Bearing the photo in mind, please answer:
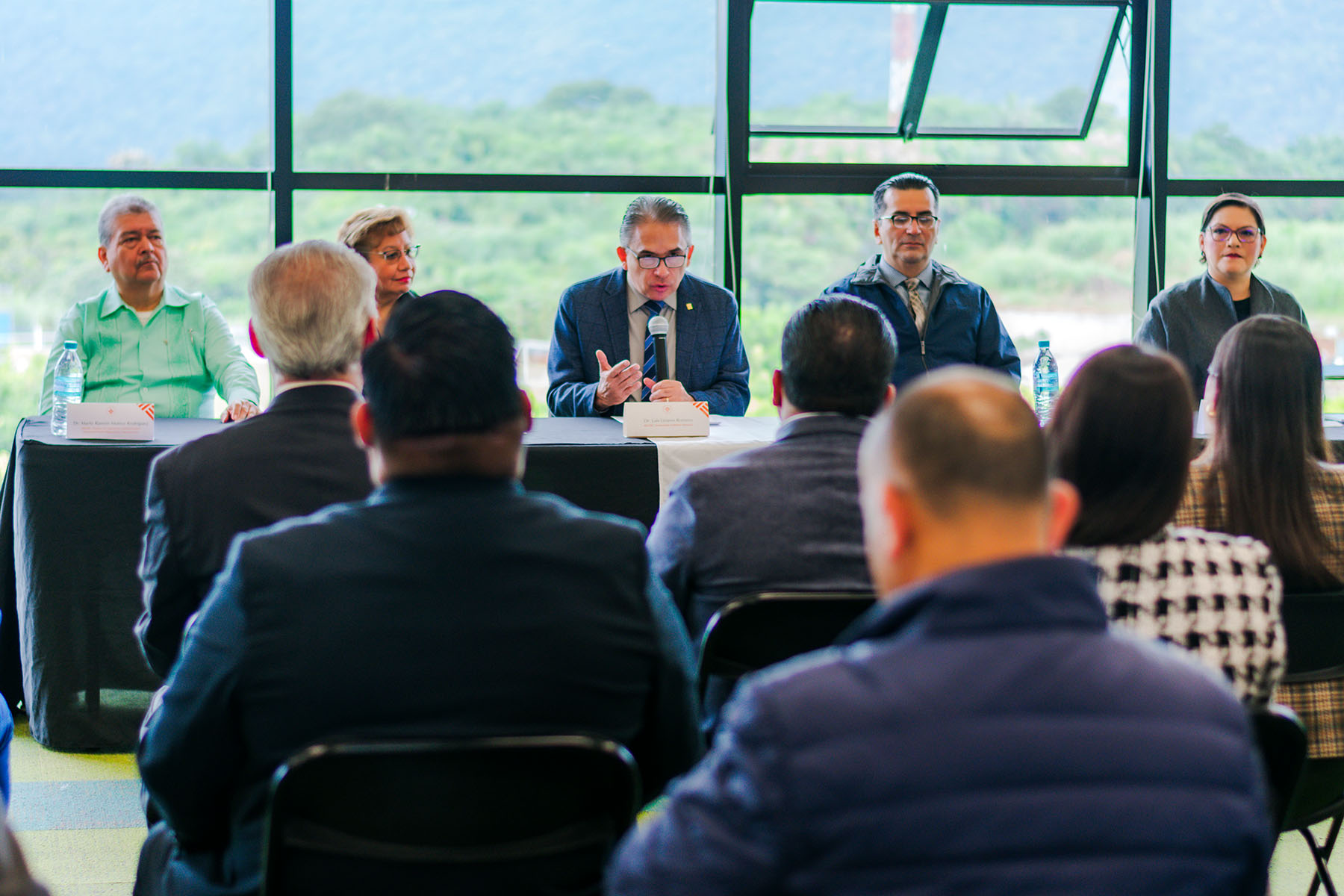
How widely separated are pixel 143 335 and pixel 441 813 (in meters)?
2.86

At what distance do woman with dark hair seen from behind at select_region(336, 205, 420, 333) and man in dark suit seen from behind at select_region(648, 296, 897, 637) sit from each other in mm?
1855

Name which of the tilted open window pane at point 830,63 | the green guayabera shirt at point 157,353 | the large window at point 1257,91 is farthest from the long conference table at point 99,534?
the large window at point 1257,91

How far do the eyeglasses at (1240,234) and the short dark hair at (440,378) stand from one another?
3.40 metres

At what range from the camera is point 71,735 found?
9.84 feet

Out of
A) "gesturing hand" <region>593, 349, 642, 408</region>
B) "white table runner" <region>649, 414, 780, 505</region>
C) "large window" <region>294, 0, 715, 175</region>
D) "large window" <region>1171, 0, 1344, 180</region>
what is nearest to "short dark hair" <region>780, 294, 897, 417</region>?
"white table runner" <region>649, 414, 780, 505</region>

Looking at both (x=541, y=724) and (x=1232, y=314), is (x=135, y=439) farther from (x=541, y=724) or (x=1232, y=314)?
(x=1232, y=314)

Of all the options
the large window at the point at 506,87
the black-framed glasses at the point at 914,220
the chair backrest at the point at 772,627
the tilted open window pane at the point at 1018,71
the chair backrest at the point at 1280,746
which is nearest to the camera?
the chair backrest at the point at 1280,746

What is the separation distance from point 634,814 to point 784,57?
13.9 feet

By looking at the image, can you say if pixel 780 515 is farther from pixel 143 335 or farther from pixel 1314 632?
pixel 143 335

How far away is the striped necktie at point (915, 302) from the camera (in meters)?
3.97

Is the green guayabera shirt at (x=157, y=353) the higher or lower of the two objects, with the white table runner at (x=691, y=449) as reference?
higher

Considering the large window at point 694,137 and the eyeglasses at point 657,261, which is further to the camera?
the large window at point 694,137

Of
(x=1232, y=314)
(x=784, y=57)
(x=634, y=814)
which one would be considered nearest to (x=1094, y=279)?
(x=1232, y=314)

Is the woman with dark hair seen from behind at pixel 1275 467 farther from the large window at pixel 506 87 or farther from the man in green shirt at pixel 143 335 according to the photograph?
the large window at pixel 506 87
